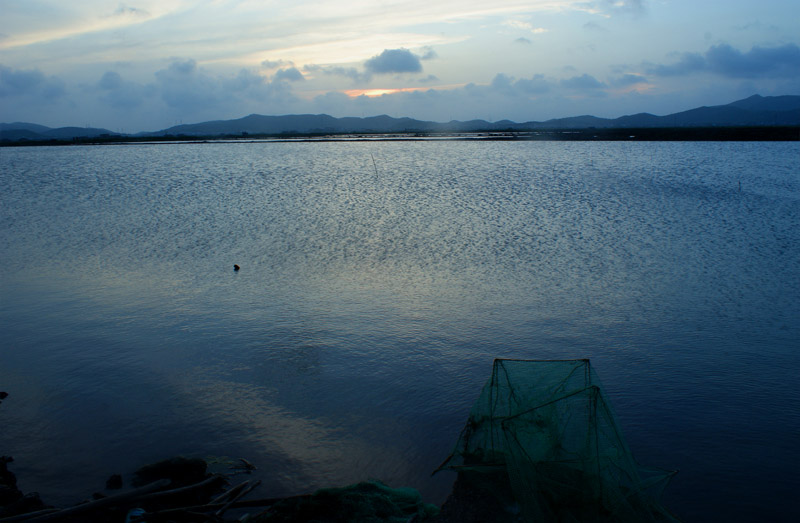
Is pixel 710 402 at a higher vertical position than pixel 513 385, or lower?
lower

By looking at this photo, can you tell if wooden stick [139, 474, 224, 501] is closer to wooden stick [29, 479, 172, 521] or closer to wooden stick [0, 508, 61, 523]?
wooden stick [29, 479, 172, 521]

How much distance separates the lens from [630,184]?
131 feet

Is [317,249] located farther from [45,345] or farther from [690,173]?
[690,173]

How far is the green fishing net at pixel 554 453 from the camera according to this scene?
6.24 metres

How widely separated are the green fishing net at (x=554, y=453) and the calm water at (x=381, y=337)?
824 millimetres

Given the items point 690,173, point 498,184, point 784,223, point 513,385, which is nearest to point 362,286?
point 513,385

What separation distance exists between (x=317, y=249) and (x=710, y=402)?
47.3 feet

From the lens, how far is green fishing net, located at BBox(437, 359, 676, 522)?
6.24 meters

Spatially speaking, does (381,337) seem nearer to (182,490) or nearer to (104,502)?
(182,490)

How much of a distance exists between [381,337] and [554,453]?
6107mm

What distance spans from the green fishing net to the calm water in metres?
0.82

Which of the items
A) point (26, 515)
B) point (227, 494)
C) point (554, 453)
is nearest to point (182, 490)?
point (227, 494)

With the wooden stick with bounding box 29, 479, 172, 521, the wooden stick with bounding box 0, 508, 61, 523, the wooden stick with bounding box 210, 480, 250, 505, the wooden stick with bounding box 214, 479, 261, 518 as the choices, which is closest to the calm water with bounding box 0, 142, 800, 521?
the wooden stick with bounding box 214, 479, 261, 518

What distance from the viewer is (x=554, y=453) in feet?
22.4
